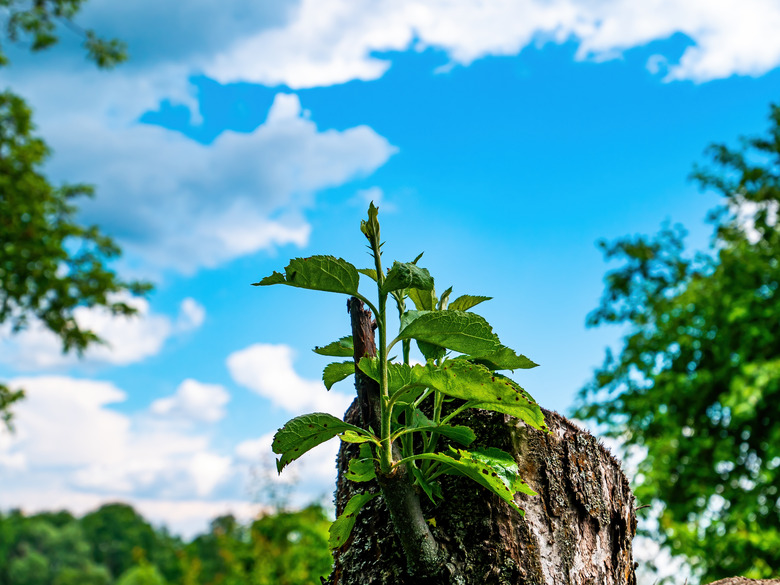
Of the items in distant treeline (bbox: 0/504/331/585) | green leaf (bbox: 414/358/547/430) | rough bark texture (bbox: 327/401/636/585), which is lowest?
rough bark texture (bbox: 327/401/636/585)

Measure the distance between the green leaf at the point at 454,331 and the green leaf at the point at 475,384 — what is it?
0.05 metres

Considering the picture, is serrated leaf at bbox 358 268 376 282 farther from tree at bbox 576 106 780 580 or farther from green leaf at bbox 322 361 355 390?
tree at bbox 576 106 780 580

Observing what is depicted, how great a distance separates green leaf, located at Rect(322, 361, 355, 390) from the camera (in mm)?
1423

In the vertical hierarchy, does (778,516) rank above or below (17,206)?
below

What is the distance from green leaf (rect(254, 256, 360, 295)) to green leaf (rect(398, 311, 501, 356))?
139mm

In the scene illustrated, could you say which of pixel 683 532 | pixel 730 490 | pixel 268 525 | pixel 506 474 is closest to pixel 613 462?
pixel 506 474

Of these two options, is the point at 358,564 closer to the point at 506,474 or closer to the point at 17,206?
the point at 506,474

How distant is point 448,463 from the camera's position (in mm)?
1227

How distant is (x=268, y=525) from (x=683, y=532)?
18.3 ft

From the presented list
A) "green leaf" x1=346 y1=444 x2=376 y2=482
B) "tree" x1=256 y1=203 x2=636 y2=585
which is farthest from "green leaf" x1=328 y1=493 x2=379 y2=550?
"green leaf" x1=346 y1=444 x2=376 y2=482

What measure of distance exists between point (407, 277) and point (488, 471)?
0.43 m

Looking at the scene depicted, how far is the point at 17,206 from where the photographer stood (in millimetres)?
10023

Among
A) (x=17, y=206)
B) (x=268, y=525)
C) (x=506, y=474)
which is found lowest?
(x=506, y=474)

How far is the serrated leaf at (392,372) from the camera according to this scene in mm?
1207
